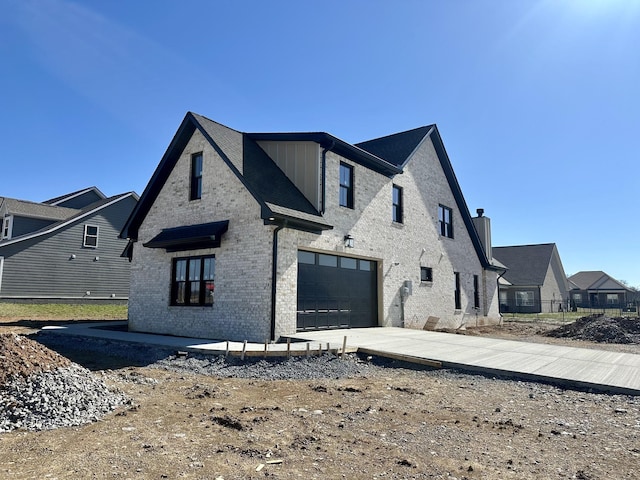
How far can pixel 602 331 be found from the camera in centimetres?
1752

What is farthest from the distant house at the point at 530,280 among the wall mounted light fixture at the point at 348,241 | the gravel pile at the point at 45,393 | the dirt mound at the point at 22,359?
the dirt mound at the point at 22,359

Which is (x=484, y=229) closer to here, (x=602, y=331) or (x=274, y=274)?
(x=602, y=331)

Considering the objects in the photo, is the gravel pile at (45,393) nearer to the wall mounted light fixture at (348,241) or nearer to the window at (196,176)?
the window at (196,176)

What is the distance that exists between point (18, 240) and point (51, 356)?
785 inches

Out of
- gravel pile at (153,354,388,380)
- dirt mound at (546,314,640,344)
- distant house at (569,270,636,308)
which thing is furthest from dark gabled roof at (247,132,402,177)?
distant house at (569,270,636,308)

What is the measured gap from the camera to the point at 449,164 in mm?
21953

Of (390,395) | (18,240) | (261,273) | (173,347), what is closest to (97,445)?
(390,395)

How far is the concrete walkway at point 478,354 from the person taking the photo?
314 inches

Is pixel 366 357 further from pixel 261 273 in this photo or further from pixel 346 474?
pixel 346 474

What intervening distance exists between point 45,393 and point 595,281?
234 ft

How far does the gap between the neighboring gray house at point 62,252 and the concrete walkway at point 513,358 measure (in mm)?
18760

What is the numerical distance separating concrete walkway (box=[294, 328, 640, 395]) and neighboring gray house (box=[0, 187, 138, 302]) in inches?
739

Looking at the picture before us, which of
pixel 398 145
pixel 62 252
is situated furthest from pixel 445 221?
pixel 62 252

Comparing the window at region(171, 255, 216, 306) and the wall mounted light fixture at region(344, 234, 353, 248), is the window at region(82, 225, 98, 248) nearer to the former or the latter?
the window at region(171, 255, 216, 306)
